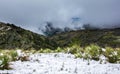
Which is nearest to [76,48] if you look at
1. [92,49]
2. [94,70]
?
[92,49]

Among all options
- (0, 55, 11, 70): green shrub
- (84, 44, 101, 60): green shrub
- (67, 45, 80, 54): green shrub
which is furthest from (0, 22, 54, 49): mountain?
(0, 55, 11, 70): green shrub

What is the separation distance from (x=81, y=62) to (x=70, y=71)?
13.7 ft

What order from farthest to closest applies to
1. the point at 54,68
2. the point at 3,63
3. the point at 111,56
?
the point at 111,56
the point at 54,68
the point at 3,63

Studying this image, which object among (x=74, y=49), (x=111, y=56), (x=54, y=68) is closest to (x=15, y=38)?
(x=74, y=49)

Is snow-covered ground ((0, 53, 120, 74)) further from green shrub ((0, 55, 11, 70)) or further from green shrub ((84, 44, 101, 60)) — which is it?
green shrub ((84, 44, 101, 60))

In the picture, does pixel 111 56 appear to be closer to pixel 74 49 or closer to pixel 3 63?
pixel 74 49

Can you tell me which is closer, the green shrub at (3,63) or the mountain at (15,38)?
the green shrub at (3,63)

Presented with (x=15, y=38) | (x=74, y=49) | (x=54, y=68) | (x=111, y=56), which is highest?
(x=15, y=38)

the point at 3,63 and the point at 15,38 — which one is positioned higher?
the point at 15,38

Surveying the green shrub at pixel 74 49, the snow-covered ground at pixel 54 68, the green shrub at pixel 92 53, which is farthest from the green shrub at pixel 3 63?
the green shrub at pixel 74 49

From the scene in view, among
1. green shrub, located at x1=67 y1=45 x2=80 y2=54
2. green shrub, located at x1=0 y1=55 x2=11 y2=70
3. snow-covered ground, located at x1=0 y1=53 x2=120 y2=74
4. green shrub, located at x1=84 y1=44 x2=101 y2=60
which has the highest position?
green shrub, located at x1=67 y1=45 x2=80 y2=54

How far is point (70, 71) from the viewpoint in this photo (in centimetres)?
1822

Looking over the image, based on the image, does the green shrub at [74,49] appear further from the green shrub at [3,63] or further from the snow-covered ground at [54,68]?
the green shrub at [3,63]

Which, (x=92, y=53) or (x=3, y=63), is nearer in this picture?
(x=3, y=63)
